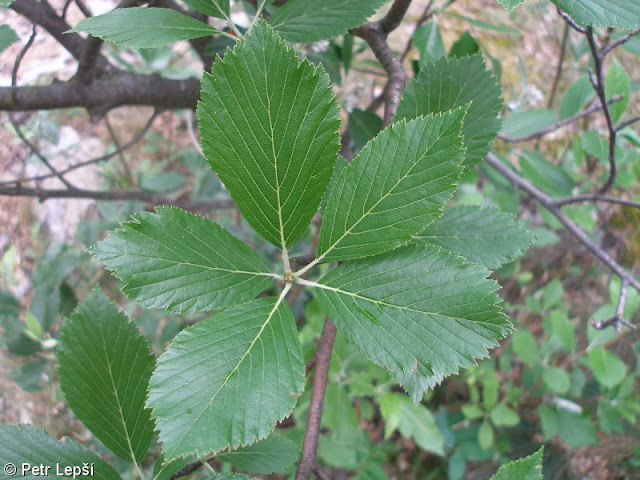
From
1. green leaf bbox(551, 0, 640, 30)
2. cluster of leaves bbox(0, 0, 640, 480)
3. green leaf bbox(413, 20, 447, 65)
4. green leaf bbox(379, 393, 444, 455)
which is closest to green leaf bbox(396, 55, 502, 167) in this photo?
cluster of leaves bbox(0, 0, 640, 480)

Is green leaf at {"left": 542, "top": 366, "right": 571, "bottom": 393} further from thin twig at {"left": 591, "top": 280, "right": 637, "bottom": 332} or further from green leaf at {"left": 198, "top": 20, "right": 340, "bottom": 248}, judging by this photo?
green leaf at {"left": 198, "top": 20, "right": 340, "bottom": 248}

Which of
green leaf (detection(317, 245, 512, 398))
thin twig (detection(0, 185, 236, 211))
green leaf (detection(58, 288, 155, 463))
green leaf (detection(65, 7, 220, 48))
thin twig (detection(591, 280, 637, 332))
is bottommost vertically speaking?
thin twig (detection(591, 280, 637, 332))

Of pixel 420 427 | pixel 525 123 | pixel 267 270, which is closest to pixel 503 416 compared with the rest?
pixel 420 427

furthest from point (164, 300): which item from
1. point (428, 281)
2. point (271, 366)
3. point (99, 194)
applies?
point (99, 194)

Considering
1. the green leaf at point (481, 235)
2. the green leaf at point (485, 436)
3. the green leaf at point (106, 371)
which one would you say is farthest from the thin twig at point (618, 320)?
the green leaf at point (485, 436)

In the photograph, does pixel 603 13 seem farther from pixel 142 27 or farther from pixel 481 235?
pixel 142 27

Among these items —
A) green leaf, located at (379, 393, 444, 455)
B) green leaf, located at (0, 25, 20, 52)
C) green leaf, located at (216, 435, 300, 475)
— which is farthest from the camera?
green leaf, located at (379, 393, 444, 455)

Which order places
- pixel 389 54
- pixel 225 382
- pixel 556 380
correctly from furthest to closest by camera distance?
1. pixel 556 380
2. pixel 389 54
3. pixel 225 382
